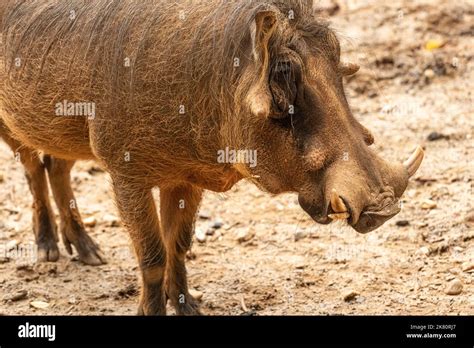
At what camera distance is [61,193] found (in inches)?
261

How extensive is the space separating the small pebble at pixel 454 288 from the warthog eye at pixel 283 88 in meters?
1.86

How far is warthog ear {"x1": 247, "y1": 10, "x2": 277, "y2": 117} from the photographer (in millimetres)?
4383

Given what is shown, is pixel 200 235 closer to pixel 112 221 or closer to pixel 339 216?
pixel 112 221

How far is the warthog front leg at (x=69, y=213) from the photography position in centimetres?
660

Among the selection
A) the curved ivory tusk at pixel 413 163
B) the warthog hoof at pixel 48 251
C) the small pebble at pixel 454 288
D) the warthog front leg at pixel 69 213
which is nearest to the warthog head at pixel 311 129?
the curved ivory tusk at pixel 413 163

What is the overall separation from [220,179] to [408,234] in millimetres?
1908

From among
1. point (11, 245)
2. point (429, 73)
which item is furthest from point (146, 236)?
point (429, 73)

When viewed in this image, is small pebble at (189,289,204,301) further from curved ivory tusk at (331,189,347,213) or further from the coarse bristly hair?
curved ivory tusk at (331,189,347,213)

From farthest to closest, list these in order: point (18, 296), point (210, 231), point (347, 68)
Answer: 1. point (210, 231)
2. point (18, 296)
3. point (347, 68)

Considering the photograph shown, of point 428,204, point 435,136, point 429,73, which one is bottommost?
point 428,204

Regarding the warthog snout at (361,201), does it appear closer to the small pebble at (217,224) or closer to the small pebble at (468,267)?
the small pebble at (468,267)

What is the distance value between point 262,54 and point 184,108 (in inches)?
24.2

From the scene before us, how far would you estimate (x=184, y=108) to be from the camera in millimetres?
4891
